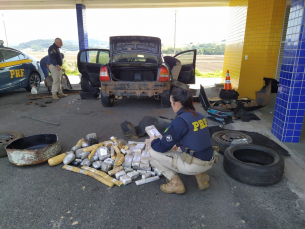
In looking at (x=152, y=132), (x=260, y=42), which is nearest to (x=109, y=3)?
(x=260, y=42)

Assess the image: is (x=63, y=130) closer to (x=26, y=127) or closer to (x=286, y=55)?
(x=26, y=127)

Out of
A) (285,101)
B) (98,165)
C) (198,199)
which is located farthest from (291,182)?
(98,165)

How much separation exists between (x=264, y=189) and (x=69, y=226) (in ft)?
7.83

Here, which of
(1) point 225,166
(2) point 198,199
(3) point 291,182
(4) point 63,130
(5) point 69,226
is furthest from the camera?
(4) point 63,130

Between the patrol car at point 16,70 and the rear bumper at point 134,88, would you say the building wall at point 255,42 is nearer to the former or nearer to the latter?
the rear bumper at point 134,88

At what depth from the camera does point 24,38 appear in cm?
10044

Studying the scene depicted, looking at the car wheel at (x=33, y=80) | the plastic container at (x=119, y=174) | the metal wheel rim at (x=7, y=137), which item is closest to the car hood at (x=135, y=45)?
the metal wheel rim at (x=7, y=137)

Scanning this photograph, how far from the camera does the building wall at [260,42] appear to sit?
7.14 metres

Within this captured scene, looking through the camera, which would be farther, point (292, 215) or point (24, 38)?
point (24, 38)

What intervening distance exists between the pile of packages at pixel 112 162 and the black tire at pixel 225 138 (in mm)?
1272

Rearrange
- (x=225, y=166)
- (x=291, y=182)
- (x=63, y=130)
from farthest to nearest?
(x=63, y=130)
(x=225, y=166)
(x=291, y=182)

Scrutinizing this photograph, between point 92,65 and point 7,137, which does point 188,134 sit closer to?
point 7,137

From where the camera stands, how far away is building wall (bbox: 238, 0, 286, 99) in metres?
7.14

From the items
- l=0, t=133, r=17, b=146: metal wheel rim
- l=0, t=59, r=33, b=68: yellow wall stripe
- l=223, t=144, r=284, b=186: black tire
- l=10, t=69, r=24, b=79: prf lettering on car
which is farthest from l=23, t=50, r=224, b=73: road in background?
l=223, t=144, r=284, b=186: black tire
